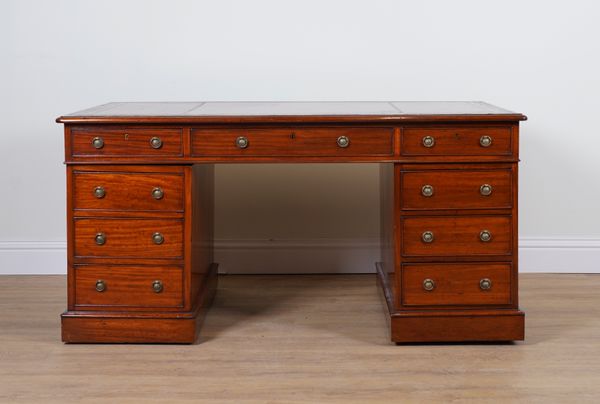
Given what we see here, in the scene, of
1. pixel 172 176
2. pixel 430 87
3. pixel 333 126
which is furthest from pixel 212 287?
pixel 430 87

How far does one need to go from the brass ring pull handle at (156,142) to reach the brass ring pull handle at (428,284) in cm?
104

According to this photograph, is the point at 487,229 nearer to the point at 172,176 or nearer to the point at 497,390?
the point at 497,390

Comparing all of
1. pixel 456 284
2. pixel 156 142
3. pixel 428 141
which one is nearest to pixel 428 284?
pixel 456 284

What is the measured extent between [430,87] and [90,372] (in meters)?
2.16

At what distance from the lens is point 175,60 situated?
4.28 meters

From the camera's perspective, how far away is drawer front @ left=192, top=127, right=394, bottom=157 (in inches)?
Answer: 125

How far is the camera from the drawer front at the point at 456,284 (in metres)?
3.20

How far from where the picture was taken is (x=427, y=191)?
319cm

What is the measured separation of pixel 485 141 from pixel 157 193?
1.15 m

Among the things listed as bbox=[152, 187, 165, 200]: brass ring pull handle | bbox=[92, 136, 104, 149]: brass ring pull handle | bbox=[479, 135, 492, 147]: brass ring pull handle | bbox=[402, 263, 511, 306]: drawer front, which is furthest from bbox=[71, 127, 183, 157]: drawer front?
bbox=[479, 135, 492, 147]: brass ring pull handle

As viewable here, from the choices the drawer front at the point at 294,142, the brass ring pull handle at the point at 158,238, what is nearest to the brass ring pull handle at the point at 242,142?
the drawer front at the point at 294,142

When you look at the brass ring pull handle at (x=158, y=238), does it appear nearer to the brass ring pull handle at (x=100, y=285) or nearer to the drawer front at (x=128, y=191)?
the drawer front at (x=128, y=191)

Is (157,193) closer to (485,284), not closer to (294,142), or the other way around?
(294,142)

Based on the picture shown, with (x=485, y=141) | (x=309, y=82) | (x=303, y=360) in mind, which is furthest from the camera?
(x=309, y=82)
